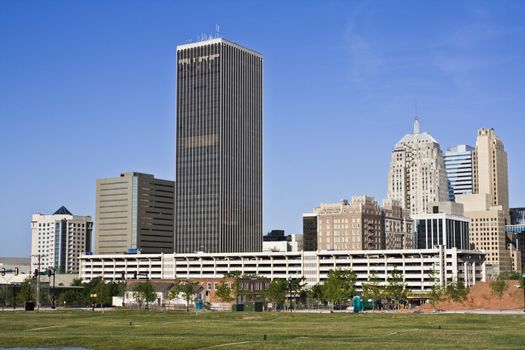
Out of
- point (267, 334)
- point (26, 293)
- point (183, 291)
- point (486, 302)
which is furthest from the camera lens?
point (183, 291)

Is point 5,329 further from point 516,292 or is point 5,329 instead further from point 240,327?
point 516,292

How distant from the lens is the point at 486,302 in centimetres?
18638

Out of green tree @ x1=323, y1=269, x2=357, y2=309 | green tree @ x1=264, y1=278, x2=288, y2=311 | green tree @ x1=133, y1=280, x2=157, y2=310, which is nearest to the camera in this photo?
green tree @ x1=323, y1=269, x2=357, y2=309

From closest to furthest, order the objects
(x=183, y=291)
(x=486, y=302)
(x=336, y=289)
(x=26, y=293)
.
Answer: (x=336, y=289)
(x=486, y=302)
(x=26, y=293)
(x=183, y=291)

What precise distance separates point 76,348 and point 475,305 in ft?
434

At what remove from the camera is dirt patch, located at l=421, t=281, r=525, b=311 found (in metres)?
181

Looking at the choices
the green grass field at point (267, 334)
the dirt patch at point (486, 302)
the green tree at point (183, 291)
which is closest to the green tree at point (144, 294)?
the green tree at point (183, 291)

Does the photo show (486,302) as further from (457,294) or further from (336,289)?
(336,289)

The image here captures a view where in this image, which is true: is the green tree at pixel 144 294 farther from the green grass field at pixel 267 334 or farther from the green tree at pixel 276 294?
the green grass field at pixel 267 334

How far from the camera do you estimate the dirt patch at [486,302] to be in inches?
7141

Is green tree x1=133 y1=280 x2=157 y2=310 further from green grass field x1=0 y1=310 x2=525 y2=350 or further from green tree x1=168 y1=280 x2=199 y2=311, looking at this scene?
green grass field x1=0 y1=310 x2=525 y2=350

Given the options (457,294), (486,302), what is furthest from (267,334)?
(486,302)

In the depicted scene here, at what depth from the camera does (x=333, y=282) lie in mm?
175500

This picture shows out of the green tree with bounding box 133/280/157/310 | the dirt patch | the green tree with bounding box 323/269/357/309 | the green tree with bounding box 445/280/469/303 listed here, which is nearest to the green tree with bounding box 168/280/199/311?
the green tree with bounding box 133/280/157/310
